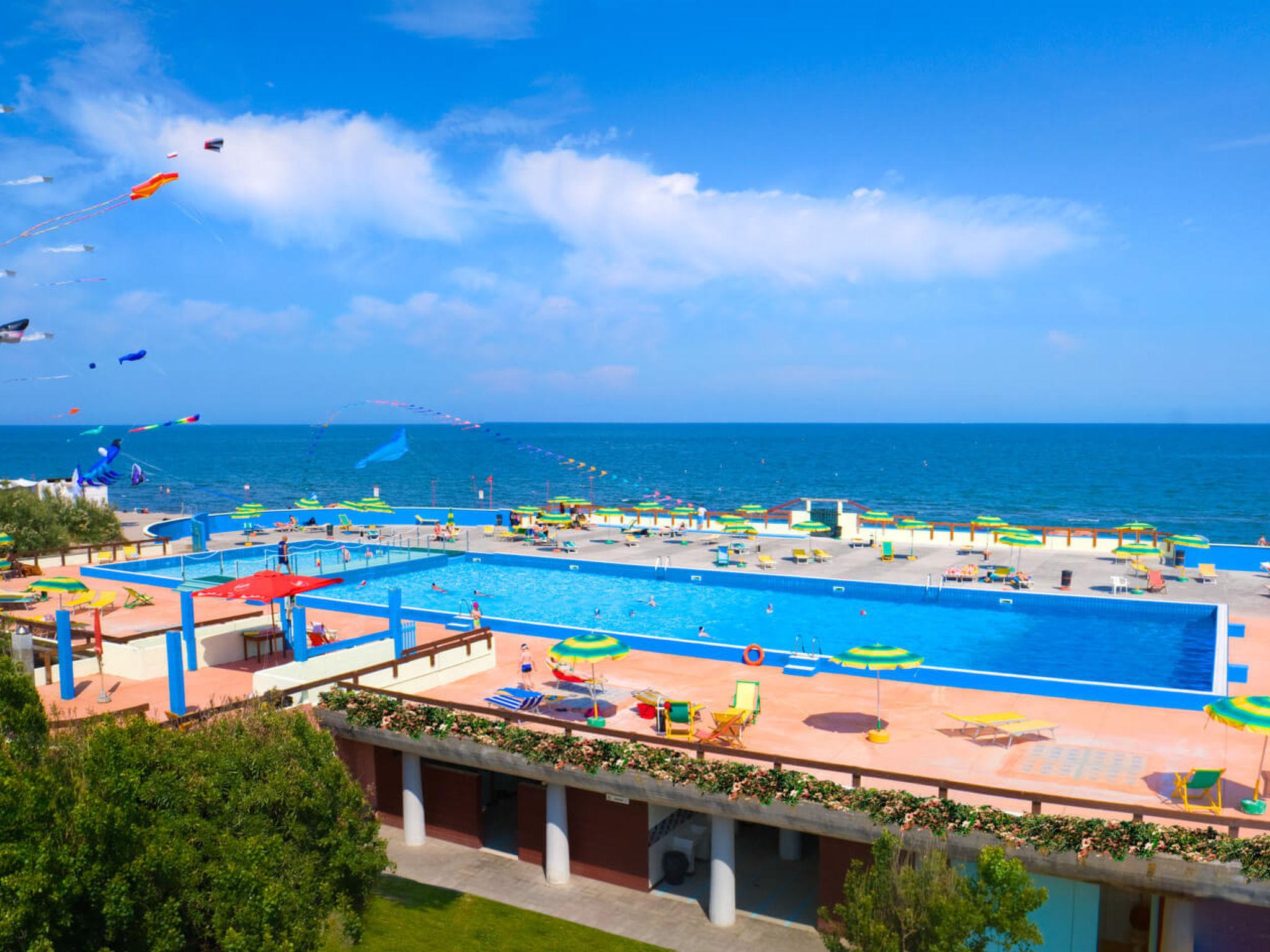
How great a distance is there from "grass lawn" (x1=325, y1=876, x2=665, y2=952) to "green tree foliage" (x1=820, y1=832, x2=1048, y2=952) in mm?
4324

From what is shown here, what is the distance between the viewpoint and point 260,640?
19.1 meters

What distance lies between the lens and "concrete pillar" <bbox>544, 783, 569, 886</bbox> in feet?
44.3

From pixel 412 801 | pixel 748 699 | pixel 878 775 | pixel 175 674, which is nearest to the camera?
pixel 878 775

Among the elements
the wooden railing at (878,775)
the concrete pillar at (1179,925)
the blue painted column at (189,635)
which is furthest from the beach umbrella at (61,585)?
the concrete pillar at (1179,925)

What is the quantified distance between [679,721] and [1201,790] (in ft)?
22.5

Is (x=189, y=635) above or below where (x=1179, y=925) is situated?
above

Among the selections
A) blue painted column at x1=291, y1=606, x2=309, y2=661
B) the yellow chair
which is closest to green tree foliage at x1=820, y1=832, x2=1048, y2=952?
the yellow chair

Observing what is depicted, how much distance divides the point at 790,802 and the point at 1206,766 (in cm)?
606

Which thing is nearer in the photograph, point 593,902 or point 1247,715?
point 1247,715

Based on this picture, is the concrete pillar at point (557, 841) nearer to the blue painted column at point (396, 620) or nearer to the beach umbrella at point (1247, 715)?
the blue painted column at point (396, 620)

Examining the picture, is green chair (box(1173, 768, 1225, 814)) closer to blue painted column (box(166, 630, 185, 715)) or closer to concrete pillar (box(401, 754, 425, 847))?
concrete pillar (box(401, 754, 425, 847))

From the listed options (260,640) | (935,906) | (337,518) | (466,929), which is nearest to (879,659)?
(935,906)

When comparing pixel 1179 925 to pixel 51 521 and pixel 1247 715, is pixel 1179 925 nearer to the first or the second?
pixel 1247 715

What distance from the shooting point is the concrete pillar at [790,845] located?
14125 mm
